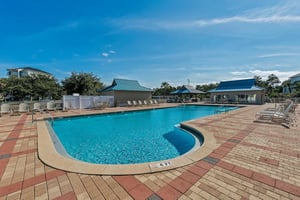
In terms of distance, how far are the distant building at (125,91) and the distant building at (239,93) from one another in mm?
13576

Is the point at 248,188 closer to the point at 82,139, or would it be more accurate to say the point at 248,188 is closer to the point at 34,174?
the point at 34,174

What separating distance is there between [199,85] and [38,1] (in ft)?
132

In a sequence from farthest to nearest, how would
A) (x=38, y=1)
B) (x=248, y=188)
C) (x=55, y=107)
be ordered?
(x=55, y=107) → (x=38, y=1) → (x=248, y=188)

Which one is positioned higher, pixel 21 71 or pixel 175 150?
pixel 21 71

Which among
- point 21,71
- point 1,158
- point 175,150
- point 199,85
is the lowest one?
point 175,150

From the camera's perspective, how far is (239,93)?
897 inches

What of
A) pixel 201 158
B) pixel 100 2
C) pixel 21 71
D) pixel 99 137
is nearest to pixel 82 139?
pixel 99 137

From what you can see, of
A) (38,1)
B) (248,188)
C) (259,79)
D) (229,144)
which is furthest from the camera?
(259,79)

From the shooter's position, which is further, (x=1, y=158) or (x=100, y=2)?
(x=100, y=2)

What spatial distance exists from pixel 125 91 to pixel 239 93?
19041 mm

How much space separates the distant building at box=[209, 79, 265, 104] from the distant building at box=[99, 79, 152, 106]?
44.5 feet

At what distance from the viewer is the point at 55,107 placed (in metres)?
13.0

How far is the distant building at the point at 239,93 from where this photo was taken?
832 inches

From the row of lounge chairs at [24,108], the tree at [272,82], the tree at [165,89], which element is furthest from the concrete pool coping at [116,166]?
the tree at [272,82]
